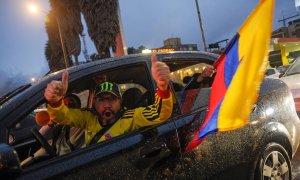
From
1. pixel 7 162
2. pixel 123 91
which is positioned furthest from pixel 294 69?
pixel 7 162

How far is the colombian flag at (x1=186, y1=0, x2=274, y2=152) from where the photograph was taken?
2.33 m

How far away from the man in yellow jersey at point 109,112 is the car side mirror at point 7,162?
60 cm

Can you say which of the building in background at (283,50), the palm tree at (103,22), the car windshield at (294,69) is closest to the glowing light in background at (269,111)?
the car windshield at (294,69)

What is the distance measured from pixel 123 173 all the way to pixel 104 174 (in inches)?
5.7

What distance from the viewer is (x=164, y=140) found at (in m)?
2.76

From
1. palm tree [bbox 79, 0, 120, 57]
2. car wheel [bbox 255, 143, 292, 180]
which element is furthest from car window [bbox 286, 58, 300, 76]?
palm tree [bbox 79, 0, 120, 57]

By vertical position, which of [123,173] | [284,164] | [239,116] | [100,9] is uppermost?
[100,9]

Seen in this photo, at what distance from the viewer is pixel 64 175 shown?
2234mm

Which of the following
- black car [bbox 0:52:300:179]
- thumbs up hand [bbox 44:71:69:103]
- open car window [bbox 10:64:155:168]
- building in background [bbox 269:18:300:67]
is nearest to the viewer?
black car [bbox 0:52:300:179]

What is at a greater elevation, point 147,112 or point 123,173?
point 147,112

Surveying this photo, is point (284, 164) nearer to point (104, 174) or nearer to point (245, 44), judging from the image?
point (245, 44)

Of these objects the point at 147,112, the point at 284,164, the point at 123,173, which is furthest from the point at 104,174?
the point at 284,164

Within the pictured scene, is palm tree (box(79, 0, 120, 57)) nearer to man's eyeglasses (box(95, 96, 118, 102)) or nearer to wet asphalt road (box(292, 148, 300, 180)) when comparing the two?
wet asphalt road (box(292, 148, 300, 180))

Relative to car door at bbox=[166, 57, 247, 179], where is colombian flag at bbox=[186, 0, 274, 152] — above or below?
above
